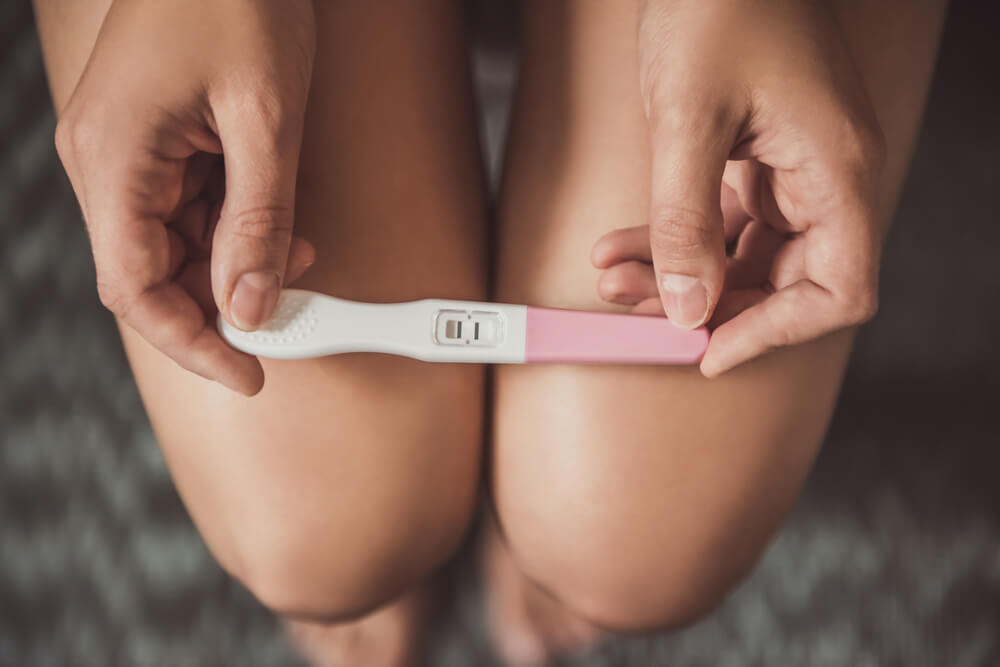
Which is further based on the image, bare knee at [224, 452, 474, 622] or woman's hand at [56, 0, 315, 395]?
bare knee at [224, 452, 474, 622]

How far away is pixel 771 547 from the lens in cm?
78

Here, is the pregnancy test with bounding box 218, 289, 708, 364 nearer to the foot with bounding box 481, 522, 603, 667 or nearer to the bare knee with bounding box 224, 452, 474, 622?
the bare knee with bounding box 224, 452, 474, 622

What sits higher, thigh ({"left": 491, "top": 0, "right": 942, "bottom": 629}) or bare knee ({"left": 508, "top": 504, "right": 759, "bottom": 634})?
thigh ({"left": 491, "top": 0, "right": 942, "bottom": 629})

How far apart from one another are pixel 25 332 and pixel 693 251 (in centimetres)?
73

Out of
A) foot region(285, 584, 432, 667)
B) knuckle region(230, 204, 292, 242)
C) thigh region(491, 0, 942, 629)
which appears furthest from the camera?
foot region(285, 584, 432, 667)

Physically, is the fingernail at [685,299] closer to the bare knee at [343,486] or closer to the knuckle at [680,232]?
the knuckle at [680,232]

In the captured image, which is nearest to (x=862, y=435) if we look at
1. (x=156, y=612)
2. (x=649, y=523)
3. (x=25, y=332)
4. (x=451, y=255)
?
(x=649, y=523)

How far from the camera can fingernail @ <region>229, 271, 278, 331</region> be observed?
16.6 inches

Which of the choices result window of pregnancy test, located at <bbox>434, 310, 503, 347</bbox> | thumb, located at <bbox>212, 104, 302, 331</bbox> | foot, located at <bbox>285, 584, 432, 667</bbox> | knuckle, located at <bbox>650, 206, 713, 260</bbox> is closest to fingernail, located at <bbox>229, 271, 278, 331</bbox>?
thumb, located at <bbox>212, 104, 302, 331</bbox>

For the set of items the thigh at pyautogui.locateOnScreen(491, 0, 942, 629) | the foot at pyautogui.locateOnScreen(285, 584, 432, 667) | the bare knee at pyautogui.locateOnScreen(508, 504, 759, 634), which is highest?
the thigh at pyautogui.locateOnScreen(491, 0, 942, 629)

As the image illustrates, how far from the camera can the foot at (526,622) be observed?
735 mm

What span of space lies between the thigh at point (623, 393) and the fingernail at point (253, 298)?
0.18 meters

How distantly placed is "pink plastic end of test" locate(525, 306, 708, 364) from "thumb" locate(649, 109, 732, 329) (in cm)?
5

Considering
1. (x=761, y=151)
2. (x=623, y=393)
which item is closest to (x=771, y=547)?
(x=623, y=393)
